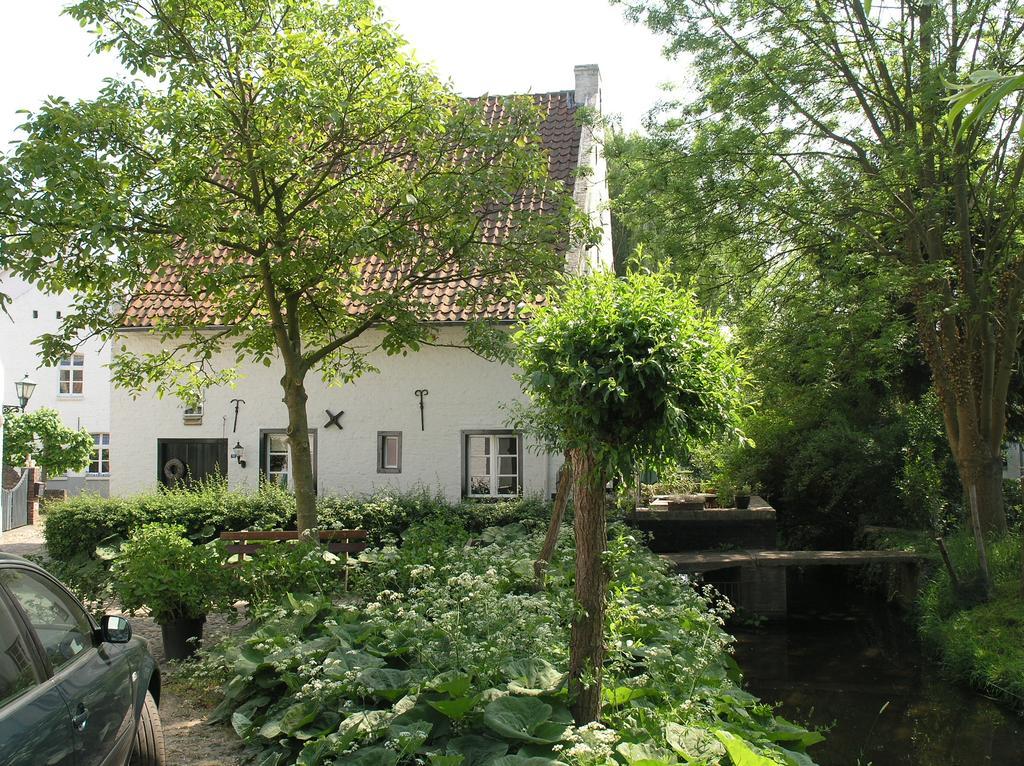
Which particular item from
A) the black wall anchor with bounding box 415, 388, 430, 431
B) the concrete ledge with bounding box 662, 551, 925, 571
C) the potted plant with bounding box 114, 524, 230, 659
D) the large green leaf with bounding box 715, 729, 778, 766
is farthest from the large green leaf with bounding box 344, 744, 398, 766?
the black wall anchor with bounding box 415, 388, 430, 431

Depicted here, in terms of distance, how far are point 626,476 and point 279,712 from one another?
298cm

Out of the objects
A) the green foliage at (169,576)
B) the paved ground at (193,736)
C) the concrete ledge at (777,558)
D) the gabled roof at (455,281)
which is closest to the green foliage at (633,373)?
the paved ground at (193,736)

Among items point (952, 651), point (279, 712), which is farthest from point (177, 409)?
point (952, 651)

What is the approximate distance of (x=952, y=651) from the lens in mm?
10516

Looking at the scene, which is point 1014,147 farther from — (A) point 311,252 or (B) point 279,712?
(B) point 279,712

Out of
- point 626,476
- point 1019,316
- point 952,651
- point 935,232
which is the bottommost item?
point 952,651

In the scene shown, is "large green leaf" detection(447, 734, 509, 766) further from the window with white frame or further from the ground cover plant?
the window with white frame

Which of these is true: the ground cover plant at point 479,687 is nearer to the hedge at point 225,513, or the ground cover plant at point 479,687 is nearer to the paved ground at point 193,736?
the paved ground at point 193,736

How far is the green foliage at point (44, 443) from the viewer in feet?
80.6

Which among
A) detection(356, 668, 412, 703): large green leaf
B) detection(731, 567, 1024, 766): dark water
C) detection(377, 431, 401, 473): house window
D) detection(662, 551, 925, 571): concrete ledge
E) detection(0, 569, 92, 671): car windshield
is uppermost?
detection(377, 431, 401, 473): house window

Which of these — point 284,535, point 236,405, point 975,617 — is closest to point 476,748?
point 284,535

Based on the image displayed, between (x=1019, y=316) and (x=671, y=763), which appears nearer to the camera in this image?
(x=671, y=763)

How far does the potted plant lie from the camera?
26.0ft

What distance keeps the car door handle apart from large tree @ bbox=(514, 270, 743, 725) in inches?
102
